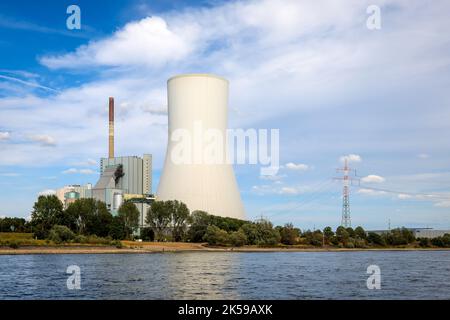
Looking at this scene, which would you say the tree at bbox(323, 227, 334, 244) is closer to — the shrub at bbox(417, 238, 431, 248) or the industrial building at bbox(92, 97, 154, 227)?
the shrub at bbox(417, 238, 431, 248)

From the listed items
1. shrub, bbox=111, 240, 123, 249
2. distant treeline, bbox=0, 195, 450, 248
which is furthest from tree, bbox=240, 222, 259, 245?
shrub, bbox=111, 240, 123, 249

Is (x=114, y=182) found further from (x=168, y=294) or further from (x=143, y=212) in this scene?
(x=168, y=294)

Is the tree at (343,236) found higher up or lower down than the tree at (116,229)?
lower down

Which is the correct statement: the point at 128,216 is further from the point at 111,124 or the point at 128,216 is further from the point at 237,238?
the point at 111,124

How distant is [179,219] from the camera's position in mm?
59625

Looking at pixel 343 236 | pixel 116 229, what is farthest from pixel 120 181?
A: pixel 343 236

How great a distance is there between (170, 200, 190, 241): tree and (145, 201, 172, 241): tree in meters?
0.56

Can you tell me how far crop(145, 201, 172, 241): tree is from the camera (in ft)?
190

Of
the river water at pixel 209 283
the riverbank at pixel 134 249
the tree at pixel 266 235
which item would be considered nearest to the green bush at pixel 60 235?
the riverbank at pixel 134 249

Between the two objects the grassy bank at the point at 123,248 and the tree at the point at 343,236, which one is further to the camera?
the tree at the point at 343,236

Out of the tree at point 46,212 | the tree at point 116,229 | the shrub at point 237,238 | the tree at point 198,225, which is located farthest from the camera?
the tree at point 198,225

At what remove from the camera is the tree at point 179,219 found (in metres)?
58.1

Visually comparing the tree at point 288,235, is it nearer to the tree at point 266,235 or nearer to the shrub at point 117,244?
the tree at point 266,235

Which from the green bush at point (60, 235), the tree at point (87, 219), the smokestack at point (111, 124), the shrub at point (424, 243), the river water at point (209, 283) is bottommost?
the shrub at point (424, 243)
